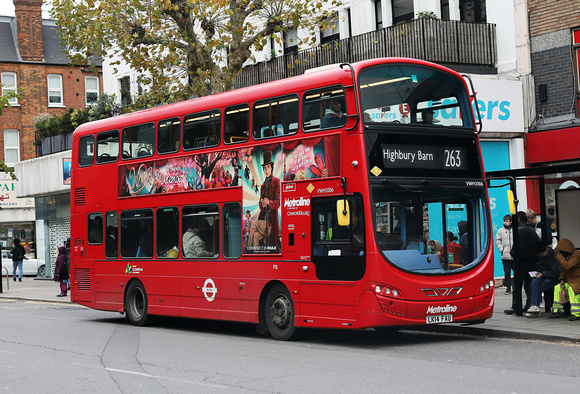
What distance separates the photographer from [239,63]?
21484mm

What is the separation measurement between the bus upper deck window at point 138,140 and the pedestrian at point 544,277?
758 cm

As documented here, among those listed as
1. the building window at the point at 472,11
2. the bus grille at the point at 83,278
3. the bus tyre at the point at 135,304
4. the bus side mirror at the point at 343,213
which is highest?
the building window at the point at 472,11

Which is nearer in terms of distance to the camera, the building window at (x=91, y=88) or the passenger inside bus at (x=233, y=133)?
the passenger inside bus at (x=233, y=133)

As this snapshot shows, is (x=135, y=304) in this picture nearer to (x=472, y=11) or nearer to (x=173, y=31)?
(x=173, y=31)

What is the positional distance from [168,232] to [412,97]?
5.81m

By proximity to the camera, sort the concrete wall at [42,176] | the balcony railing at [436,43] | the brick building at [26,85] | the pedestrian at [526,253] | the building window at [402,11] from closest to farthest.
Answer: the pedestrian at [526,253] → the balcony railing at [436,43] → the building window at [402,11] → the concrete wall at [42,176] → the brick building at [26,85]

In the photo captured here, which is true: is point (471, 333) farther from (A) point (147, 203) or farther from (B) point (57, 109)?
(B) point (57, 109)

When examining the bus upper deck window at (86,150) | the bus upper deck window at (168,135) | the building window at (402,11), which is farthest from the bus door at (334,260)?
the building window at (402,11)

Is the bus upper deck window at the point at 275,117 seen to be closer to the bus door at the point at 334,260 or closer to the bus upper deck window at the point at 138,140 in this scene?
the bus door at the point at 334,260

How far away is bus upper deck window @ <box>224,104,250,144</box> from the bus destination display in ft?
9.84

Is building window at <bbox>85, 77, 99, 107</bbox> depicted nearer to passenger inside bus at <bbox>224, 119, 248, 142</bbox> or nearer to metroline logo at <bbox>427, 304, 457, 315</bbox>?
passenger inside bus at <bbox>224, 119, 248, 142</bbox>

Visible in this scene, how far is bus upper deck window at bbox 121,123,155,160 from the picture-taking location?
54.1ft

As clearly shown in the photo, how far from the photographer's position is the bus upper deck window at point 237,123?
46.3 feet

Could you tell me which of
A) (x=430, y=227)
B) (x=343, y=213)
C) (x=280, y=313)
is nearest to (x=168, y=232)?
(x=280, y=313)
